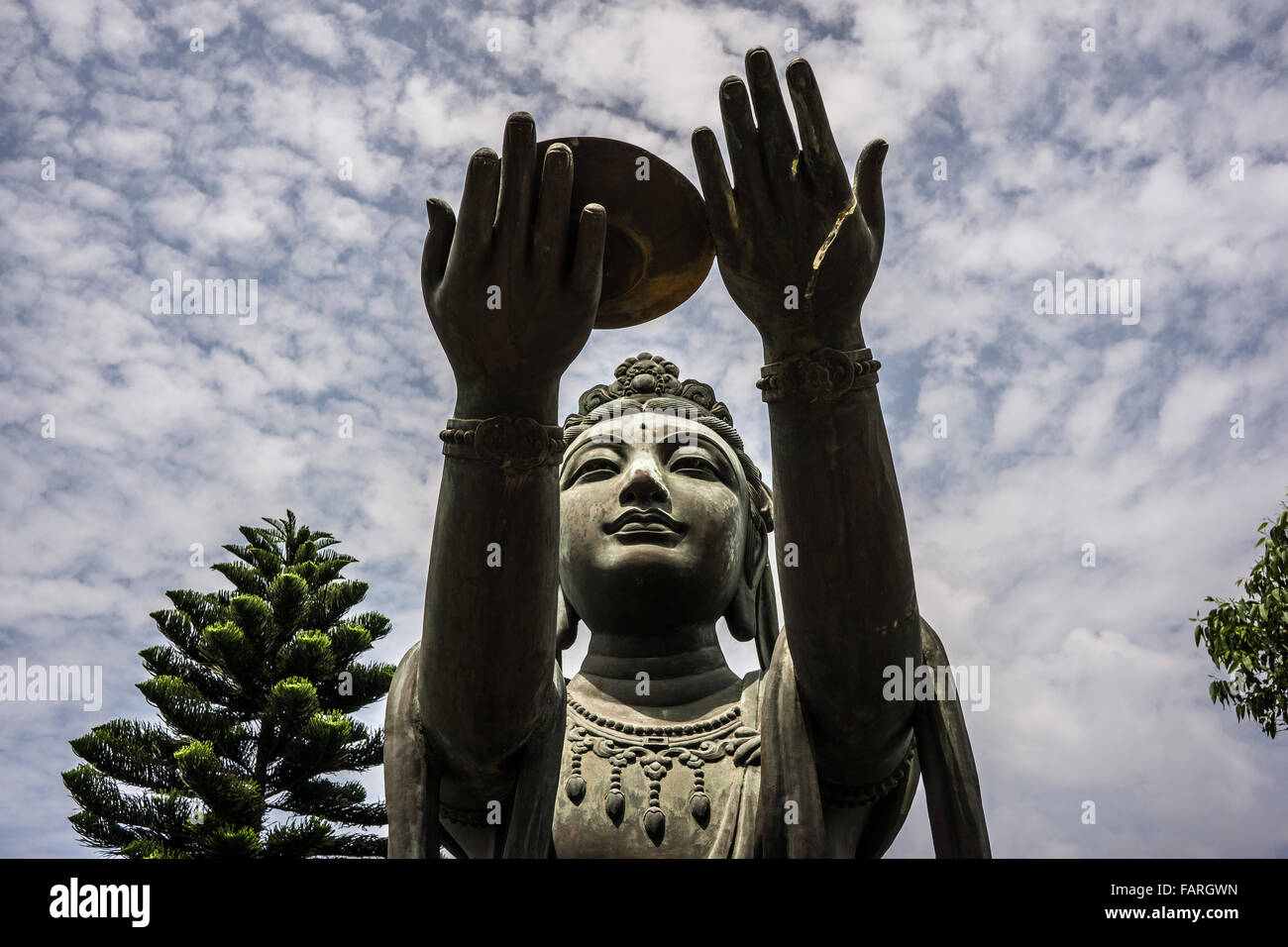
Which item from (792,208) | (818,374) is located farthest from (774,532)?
(792,208)

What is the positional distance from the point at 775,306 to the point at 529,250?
2.82 ft

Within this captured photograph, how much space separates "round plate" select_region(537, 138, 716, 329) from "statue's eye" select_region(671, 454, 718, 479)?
126 centimetres

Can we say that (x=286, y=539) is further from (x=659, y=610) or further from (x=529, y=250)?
(x=529, y=250)

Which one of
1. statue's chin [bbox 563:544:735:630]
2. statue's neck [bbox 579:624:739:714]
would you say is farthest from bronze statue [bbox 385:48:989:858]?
statue's chin [bbox 563:544:735:630]

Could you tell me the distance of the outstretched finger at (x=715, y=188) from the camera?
14.2 feet

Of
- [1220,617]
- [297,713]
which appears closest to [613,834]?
[1220,617]

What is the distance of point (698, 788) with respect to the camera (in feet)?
17.4

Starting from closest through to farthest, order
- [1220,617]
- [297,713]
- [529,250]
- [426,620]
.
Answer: [529,250] → [426,620] → [1220,617] → [297,713]

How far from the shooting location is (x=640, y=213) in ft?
15.1

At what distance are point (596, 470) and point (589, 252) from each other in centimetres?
180

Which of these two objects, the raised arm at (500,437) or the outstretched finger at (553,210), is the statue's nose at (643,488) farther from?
the outstretched finger at (553,210)

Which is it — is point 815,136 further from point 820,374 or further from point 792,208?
point 820,374

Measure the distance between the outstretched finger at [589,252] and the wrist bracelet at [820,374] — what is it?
2.34 ft

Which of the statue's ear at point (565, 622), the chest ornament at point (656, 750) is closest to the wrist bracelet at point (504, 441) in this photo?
the chest ornament at point (656, 750)
